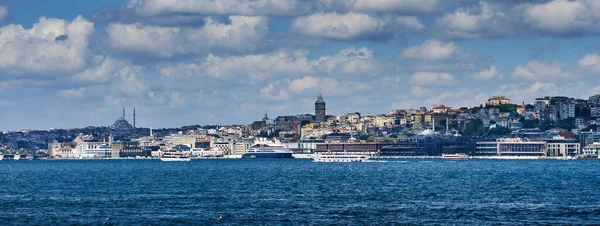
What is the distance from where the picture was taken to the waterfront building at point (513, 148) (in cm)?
17550

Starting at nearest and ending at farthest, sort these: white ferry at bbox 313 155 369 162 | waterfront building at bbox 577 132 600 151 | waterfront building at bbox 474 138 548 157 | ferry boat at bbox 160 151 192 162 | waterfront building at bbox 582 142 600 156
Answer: white ferry at bbox 313 155 369 162, waterfront building at bbox 582 142 600 156, waterfront building at bbox 474 138 548 157, ferry boat at bbox 160 151 192 162, waterfront building at bbox 577 132 600 151

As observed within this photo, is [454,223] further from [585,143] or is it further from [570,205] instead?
[585,143]

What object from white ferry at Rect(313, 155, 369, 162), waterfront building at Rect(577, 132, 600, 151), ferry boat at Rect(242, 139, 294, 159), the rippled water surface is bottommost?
the rippled water surface

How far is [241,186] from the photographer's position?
65.4 m

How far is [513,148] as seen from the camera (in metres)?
178

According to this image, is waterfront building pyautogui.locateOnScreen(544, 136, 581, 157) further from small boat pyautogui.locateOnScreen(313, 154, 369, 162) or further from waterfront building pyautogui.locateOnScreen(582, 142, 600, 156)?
small boat pyautogui.locateOnScreen(313, 154, 369, 162)

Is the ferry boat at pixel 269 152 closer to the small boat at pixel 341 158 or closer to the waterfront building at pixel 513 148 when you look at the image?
the waterfront building at pixel 513 148

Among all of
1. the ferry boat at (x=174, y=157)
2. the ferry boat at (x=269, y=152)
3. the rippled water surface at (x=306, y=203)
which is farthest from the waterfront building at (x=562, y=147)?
the rippled water surface at (x=306, y=203)

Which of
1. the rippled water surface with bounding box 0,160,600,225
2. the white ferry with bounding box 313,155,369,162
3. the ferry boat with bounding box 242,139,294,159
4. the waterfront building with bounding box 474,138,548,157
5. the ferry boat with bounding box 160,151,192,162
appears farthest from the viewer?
the ferry boat with bounding box 242,139,294,159

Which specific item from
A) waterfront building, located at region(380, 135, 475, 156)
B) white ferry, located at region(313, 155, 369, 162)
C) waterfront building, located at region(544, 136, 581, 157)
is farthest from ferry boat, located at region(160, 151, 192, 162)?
waterfront building, located at region(544, 136, 581, 157)

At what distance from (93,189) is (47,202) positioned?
1213 centimetres

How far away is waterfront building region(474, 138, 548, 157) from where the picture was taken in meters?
176

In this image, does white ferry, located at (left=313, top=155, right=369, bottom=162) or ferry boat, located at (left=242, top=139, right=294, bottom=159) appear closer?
white ferry, located at (left=313, top=155, right=369, bottom=162)

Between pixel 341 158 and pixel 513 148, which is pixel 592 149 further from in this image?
pixel 341 158
